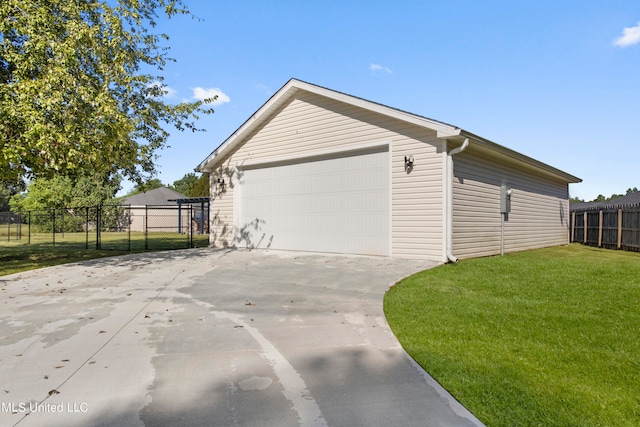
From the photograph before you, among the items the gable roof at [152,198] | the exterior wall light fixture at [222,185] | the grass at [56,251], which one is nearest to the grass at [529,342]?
the exterior wall light fixture at [222,185]

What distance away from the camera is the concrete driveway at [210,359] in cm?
220

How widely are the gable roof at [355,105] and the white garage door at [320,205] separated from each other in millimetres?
1066

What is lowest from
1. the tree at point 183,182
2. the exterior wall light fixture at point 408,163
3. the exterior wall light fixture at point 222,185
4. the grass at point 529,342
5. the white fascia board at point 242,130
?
the grass at point 529,342

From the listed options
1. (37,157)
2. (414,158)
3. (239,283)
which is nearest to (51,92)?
(37,157)

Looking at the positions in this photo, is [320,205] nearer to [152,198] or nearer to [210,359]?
[210,359]

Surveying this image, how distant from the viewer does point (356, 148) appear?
976 centimetres

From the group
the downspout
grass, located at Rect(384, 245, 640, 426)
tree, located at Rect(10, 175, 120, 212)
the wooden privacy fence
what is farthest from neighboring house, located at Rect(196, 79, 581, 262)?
tree, located at Rect(10, 175, 120, 212)

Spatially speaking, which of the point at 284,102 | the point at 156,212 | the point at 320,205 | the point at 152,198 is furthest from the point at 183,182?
the point at 320,205

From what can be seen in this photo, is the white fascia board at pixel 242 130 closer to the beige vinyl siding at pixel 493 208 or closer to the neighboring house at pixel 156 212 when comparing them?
the beige vinyl siding at pixel 493 208

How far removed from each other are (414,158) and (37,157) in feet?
28.7

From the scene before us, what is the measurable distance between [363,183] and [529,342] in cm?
672

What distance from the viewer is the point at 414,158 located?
8797mm

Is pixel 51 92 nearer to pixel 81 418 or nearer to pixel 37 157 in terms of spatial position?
pixel 37 157

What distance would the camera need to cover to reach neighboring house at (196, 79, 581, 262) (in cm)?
861
